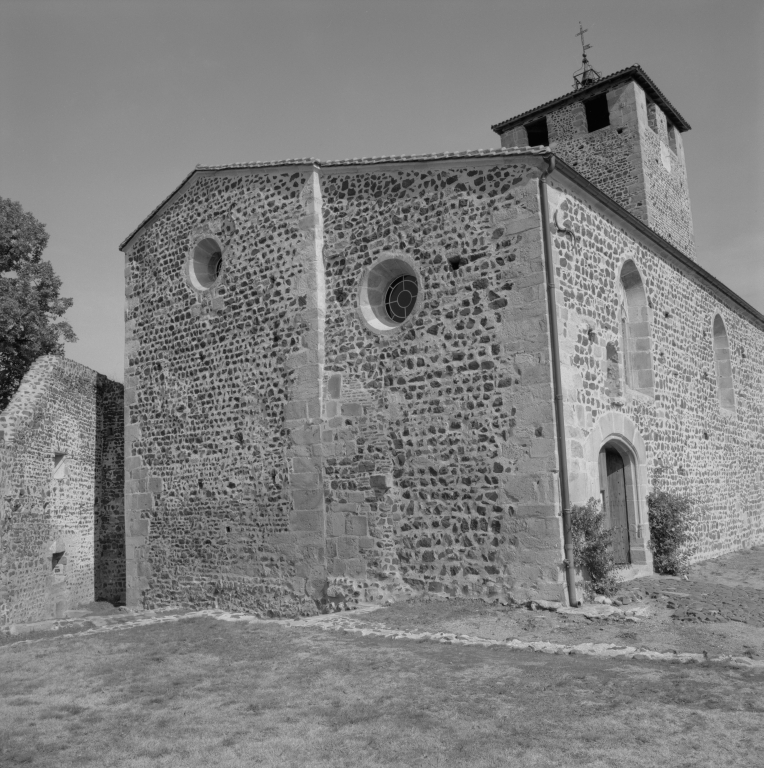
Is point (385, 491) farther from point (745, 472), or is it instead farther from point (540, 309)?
point (745, 472)

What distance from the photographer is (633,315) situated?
12.1 m

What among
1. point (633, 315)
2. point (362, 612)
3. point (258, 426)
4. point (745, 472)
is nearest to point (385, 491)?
point (362, 612)

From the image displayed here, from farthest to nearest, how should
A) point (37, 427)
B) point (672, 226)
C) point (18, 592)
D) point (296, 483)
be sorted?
point (672, 226) < point (37, 427) < point (18, 592) < point (296, 483)

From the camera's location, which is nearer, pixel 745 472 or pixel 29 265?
pixel 745 472

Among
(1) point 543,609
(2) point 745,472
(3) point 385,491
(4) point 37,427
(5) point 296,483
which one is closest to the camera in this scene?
(1) point 543,609

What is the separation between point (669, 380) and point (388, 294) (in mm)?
5210

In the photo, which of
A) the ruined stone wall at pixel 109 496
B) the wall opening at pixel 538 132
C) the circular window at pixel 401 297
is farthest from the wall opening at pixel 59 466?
the wall opening at pixel 538 132

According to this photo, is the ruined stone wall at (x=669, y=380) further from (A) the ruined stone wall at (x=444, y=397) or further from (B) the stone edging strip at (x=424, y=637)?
(B) the stone edging strip at (x=424, y=637)

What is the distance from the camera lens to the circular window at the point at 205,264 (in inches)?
516

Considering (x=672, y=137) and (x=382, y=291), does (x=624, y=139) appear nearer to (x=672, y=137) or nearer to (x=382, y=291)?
(x=672, y=137)

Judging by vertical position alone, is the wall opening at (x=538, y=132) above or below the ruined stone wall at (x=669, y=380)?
above

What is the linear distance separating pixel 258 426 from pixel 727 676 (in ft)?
25.4

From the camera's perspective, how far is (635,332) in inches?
473

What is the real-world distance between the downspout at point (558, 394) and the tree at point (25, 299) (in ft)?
42.4
